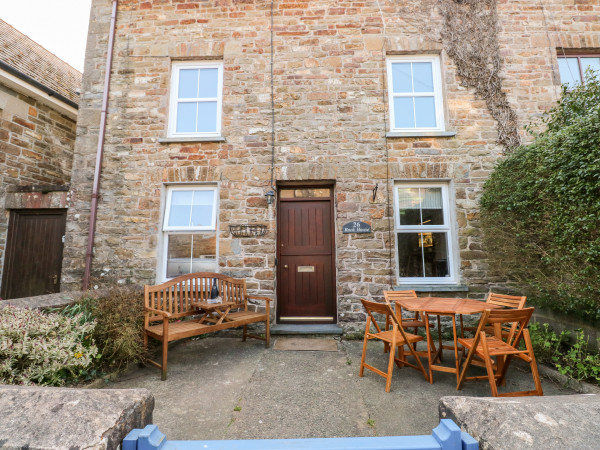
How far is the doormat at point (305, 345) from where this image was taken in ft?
15.4

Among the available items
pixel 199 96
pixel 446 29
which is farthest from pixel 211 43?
pixel 446 29

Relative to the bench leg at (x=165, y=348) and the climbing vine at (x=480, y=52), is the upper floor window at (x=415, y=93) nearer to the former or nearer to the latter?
the climbing vine at (x=480, y=52)

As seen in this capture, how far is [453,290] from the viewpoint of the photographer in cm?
535

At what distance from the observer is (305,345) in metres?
4.86

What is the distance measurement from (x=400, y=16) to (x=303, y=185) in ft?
12.6

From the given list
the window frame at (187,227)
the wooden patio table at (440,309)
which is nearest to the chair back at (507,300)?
the wooden patio table at (440,309)

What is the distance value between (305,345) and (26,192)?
6349 millimetres

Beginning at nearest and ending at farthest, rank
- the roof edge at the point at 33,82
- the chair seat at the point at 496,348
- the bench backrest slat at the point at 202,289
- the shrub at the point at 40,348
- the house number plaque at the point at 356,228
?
the shrub at the point at 40,348 < the chair seat at the point at 496,348 < the bench backrest slat at the point at 202,289 < the house number plaque at the point at 356,228 < the roof edge at the point at 33,82

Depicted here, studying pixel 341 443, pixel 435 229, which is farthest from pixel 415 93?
pixel 341 443

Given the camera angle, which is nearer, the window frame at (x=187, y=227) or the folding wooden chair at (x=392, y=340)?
the folding wooden chair at (x=392, y=340)

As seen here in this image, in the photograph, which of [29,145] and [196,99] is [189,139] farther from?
[29,145]

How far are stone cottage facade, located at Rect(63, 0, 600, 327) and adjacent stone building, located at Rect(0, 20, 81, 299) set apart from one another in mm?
995

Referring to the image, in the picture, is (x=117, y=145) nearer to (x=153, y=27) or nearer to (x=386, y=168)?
(x=153, y=27)

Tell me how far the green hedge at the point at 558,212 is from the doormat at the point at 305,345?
2954mm
